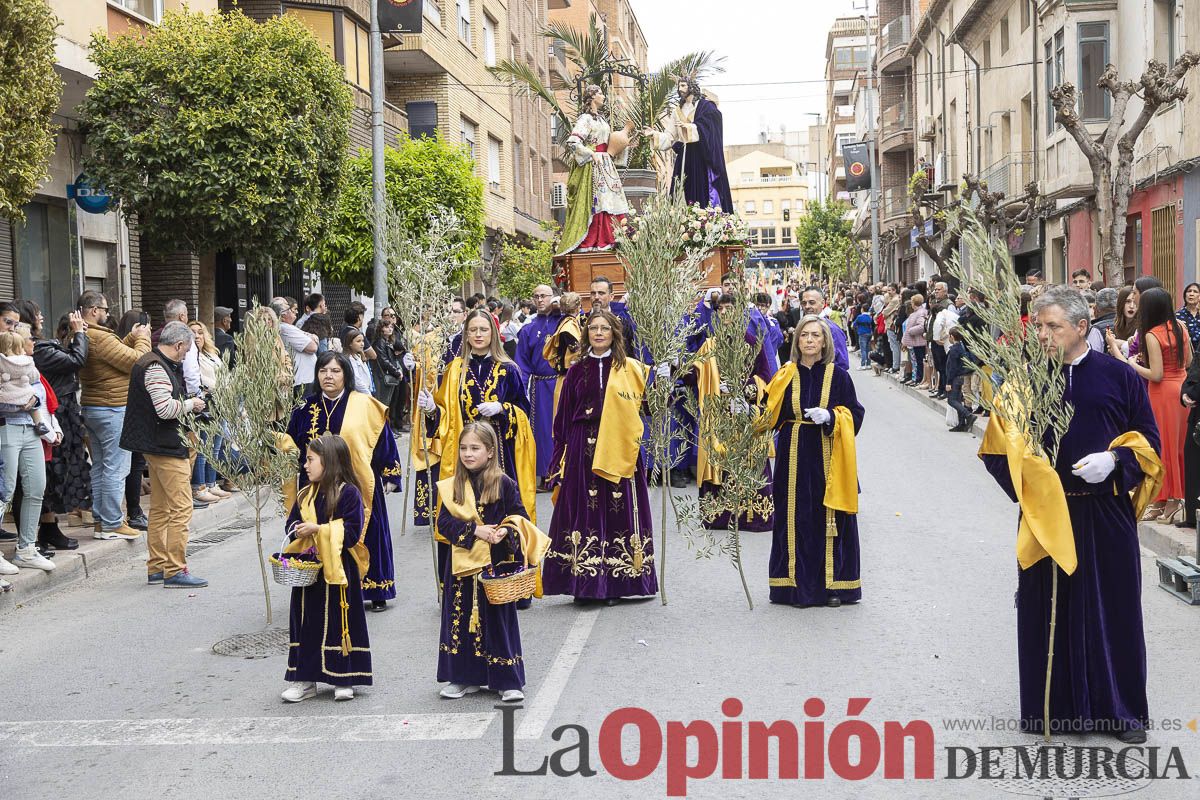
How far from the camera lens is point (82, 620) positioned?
27.0 feet

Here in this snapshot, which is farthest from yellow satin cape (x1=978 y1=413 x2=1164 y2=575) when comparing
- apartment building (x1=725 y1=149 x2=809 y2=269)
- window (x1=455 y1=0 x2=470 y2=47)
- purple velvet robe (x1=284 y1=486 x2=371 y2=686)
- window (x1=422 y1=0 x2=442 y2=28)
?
apartment building (x1=725 y1=149 x2=809 y2=269)

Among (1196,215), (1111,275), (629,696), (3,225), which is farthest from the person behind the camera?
(1196,215)

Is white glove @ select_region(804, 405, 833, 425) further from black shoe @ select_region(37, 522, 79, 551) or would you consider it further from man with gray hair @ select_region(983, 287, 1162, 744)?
black shoe @ select_region(37, 522, 79, 551)

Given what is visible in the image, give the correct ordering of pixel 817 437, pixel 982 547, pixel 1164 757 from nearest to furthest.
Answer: pixel 1164 757 < pixel 817 437 < pixel 982 547

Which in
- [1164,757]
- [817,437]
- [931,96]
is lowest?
[1164,757]

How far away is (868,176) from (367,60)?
92.5 feet

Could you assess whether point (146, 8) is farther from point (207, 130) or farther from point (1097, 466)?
point (1097, 466)

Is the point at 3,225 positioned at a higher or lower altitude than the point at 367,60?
lower

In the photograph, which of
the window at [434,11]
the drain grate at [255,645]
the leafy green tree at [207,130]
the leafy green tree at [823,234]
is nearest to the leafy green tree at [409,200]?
the leafy green tree at [207,130]

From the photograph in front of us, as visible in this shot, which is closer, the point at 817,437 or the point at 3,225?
the point at 817,437

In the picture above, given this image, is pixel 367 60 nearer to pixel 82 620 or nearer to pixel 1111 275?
pixel 1111 275

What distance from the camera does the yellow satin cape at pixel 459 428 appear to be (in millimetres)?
8406

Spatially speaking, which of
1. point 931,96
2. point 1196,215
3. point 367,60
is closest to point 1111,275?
Answer: point 1196,215

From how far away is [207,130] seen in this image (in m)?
14.2
